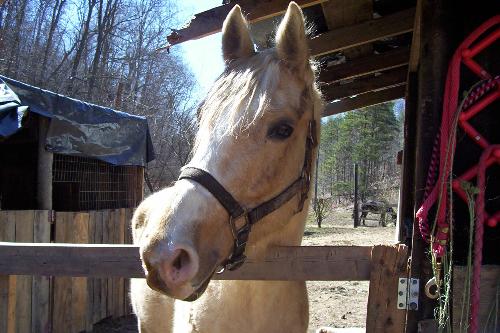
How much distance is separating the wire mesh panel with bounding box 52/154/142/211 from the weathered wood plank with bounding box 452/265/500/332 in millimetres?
6289

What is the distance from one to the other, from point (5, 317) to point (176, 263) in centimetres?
181

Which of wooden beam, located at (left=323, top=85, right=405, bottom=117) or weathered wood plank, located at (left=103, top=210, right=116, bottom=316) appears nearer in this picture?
wooden beam, located at (left=323, top=85, right=405, bottom=117)

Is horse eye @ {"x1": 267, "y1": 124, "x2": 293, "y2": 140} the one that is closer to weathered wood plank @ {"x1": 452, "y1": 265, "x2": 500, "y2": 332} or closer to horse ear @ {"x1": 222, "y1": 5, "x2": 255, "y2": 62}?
horse ear @ {"x1": 222, "y1": 5, "x2": 255, "y2": 62}

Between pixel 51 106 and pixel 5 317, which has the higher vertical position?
pixel 51 106

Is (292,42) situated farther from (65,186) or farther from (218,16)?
(65,186)

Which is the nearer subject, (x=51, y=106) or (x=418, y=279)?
(x=418, y=279)

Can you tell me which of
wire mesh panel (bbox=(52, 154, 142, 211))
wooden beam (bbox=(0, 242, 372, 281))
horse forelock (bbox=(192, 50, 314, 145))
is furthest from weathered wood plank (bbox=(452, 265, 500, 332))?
wire mesh panel (bbox=(52, 154, 142, 211))

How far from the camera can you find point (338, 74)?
4344mm

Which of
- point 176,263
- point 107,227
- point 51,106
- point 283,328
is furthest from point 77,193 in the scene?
point 176,263

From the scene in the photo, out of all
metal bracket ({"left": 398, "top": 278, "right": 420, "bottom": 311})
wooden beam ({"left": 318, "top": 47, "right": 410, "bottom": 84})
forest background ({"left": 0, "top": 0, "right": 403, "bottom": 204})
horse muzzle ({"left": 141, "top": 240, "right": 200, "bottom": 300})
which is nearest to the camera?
horse muzzle ({"left": 141, "top": 240, "right": 200, "bottom": 300})

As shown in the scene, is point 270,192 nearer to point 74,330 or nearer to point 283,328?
point 283,328

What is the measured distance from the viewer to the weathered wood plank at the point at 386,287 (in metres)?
1.89

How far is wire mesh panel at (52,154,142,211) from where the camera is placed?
7225 mm

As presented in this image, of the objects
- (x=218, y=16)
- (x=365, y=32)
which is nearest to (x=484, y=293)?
(x=218, y=16)
